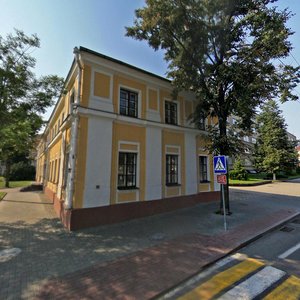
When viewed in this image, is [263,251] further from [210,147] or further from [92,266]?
[210,147]

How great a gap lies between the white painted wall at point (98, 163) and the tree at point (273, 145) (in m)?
24.7

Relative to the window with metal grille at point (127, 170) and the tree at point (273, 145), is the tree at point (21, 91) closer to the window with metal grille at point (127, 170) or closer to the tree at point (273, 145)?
the window with metal grille at point (127, 170)

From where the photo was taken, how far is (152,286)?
4246 millimetres

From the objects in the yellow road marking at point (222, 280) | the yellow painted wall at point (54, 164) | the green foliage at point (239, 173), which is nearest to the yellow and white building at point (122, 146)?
the yellow painted wall at point (54, 164)

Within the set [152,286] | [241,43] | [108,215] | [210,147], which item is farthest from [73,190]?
[241,43]

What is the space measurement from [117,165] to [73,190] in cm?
205

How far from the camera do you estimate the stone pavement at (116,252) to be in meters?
4.24

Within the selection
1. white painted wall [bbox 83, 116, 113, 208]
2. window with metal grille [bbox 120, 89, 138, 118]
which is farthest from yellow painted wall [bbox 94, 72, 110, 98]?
white painted wall [bbox 83, 116, 113, 208]

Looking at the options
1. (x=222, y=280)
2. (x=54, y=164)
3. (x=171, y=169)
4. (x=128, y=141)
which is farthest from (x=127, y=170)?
(x=54, y=164)

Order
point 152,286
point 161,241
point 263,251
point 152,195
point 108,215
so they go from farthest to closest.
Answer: point 152,195, point 108,215, point 161,241, point 263,251, point 152,286

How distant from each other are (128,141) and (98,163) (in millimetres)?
1758

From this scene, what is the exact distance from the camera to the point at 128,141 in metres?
9.61

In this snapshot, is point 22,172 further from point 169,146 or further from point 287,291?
point 287,291

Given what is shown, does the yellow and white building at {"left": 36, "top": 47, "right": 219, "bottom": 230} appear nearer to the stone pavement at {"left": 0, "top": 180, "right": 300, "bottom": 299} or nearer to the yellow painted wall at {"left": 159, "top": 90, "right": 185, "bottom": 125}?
the yellow painted wall at {"left": 159, "top": 90, "right": 185, "bottom": 125}
